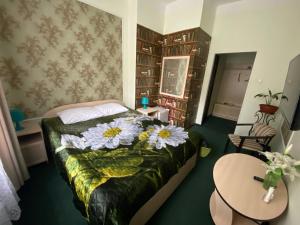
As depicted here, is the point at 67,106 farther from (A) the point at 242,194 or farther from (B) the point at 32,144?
(A) the point at 242,194

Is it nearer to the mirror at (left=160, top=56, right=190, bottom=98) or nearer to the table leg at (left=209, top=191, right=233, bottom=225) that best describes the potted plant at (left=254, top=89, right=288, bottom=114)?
the mirror at (left=160, top=56, right=190, bottom=98)

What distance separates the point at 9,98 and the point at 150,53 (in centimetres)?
266

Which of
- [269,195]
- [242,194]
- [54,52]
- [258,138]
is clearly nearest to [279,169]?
[269,195]

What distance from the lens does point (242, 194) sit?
107cm

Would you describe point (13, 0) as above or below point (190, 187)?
above

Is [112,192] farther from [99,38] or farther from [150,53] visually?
[150,53]

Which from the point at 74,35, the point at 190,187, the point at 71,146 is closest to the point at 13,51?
the point at 74,35

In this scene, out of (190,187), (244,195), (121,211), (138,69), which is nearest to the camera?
(121,211)

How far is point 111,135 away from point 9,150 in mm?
1060

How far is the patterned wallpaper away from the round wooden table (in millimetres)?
2542

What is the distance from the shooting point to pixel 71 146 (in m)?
1.45

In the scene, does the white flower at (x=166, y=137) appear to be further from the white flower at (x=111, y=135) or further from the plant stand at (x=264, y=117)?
the plant stand at (x=264, y=117)

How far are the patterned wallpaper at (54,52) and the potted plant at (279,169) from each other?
2780 mm

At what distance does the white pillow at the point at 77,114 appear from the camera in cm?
205
